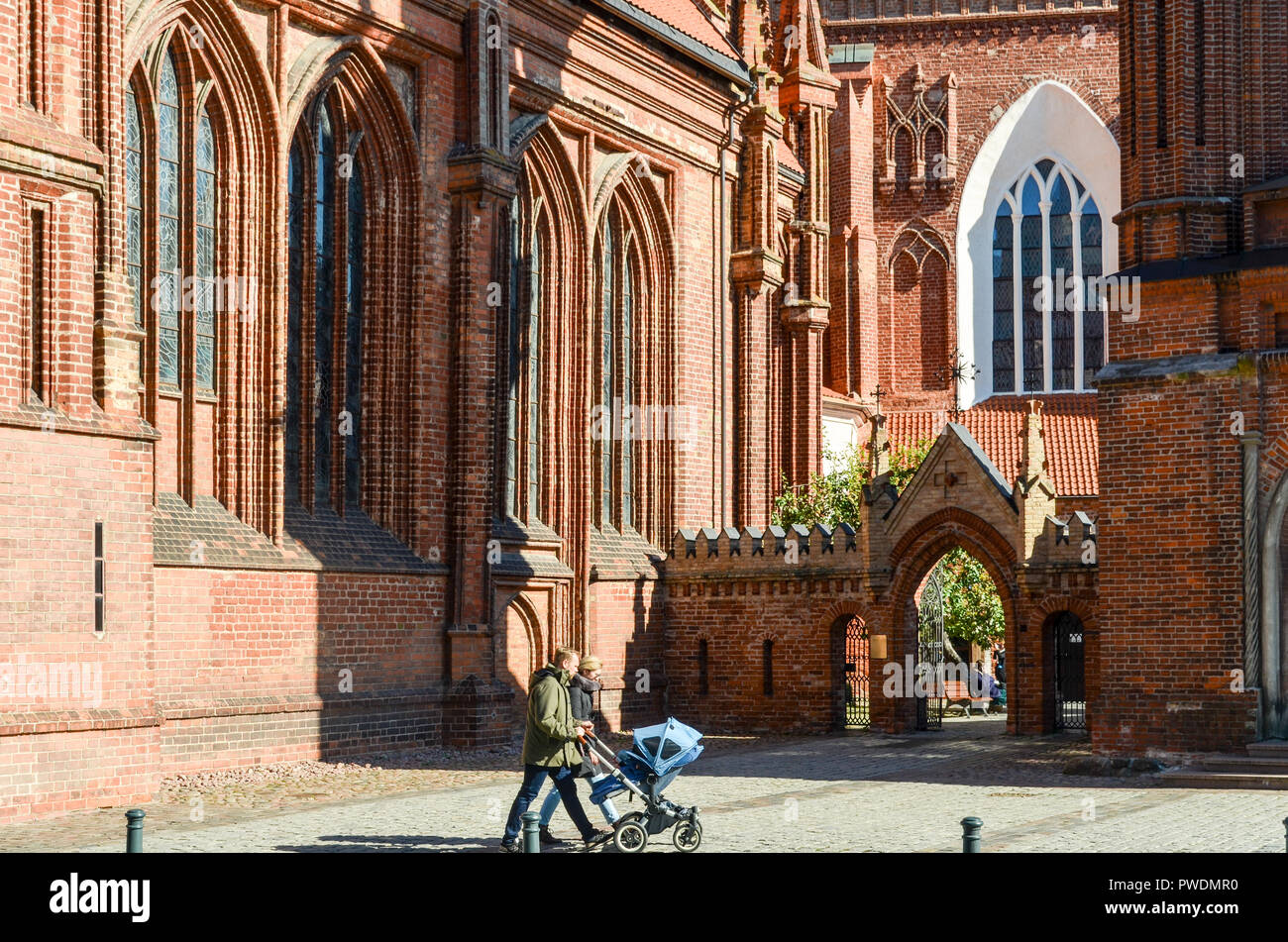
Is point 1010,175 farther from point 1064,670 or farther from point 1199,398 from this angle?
point 1199,398

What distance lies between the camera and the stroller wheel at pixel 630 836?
41.5 ft

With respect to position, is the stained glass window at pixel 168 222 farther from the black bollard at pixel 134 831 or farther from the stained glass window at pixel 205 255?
the black bollard at pixel 134 831

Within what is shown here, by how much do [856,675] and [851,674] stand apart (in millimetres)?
227

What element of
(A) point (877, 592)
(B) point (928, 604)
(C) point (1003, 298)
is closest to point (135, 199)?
(A) point (877, 592)

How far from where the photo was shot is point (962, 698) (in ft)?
117

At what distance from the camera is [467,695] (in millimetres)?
23688

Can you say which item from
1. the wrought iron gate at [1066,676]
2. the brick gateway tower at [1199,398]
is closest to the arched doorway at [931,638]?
the wrought iron gate at [1066,676]

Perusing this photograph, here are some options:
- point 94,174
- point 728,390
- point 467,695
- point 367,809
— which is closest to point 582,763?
point 367,809

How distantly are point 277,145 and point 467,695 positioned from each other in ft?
25.8

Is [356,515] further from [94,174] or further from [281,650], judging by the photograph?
[94,174]

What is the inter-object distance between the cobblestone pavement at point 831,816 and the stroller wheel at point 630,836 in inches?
6.6

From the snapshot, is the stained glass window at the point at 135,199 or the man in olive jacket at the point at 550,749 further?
the stained glass window at the point at 135,199

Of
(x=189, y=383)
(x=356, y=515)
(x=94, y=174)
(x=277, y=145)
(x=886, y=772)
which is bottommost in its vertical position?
(x=886, y=772)

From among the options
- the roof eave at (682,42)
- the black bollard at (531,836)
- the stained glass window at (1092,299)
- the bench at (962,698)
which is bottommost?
the bench at (962,698)
